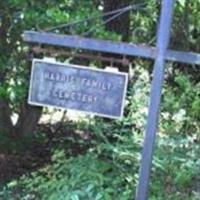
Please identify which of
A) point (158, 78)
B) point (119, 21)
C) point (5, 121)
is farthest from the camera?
point (5, 121)

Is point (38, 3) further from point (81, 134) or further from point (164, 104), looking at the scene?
point (81, 134)

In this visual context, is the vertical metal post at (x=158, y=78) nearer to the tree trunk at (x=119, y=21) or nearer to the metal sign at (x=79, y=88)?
the metal sign at (x=79, y=88)

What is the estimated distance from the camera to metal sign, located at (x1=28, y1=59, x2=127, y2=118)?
14.1ft

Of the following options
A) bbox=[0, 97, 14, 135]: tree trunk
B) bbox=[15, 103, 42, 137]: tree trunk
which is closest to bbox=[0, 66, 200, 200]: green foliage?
bbox=[0, 97, 14, 135]: tree trunk

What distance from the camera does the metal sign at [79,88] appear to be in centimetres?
430

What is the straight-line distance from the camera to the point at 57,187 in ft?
16.8

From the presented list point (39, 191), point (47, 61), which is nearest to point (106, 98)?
point (47, 61)

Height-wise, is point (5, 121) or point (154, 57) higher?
point (154, 57)

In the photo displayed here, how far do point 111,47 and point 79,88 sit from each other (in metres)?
0.34

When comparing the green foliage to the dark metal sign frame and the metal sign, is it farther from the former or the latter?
the metal sign

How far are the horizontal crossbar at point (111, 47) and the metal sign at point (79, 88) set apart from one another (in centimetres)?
14

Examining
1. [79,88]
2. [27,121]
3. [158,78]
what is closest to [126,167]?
[79,88]

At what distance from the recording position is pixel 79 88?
4348mm

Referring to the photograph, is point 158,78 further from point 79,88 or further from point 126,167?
point 126,167
